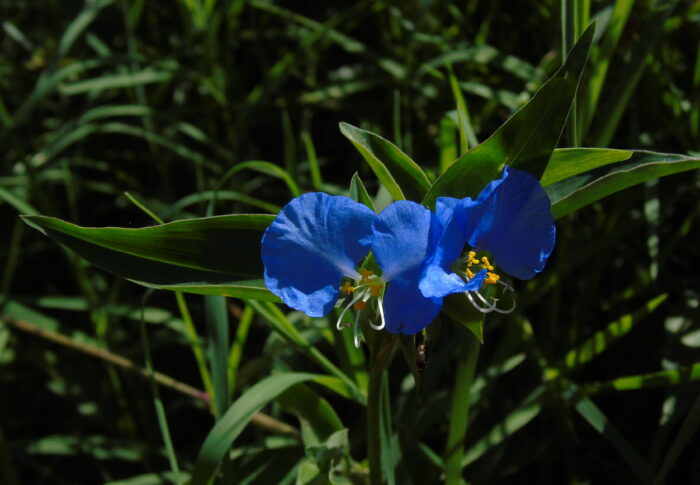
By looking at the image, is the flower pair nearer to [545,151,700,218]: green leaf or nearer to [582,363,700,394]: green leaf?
[545,151,700,218]: green leaf

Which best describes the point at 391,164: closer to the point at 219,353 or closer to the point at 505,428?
the point at 219,353

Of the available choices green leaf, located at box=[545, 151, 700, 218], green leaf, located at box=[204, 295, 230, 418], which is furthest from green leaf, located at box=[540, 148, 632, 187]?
green leaf, located at box=[204, 295, 230, 418]

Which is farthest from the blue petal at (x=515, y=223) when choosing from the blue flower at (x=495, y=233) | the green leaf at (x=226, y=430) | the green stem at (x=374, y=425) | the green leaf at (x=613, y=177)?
the green leaf at (x=226, y=430)

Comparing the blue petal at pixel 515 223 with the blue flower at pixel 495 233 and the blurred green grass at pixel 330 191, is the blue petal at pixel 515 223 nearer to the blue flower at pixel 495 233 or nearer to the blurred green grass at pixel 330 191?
the blue flower at pixel 495 233

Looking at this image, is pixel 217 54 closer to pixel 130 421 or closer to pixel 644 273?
pixel 130 421

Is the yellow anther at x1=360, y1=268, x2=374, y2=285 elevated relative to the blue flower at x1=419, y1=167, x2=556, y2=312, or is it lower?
elevated
